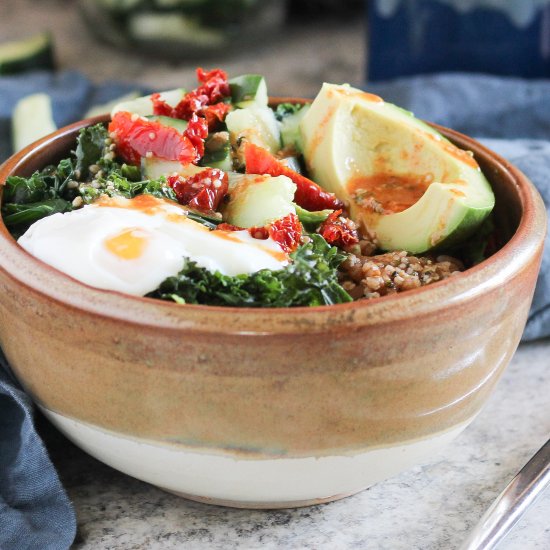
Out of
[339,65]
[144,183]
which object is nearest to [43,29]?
[339,65]

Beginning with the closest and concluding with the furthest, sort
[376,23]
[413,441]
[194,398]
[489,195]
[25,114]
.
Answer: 1. [194,398]
2. [413,441]
3. [489,195]
4. [25,114]
5. [376,23]

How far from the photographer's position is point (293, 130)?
1.94m

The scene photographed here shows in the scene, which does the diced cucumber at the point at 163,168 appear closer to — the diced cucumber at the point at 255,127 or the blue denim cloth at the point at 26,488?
the diced cucumber at the point at 255,127

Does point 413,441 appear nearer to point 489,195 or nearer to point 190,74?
point 489,195

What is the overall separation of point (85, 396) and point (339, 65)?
366 cm

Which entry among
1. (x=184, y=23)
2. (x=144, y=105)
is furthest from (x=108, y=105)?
(x=144, y=105)

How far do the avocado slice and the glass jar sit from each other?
267 centimetres

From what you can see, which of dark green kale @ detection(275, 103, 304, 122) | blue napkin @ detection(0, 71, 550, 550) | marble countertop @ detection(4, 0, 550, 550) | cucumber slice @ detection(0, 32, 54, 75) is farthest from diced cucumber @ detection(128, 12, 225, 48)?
marble countertop @ detection(4, 0, 550, 550)

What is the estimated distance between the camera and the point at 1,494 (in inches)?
63.8

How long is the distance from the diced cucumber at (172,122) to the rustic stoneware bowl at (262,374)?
44 cm

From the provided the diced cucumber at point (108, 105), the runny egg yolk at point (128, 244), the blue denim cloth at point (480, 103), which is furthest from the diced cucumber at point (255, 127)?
the diced cucumber at point (108, 105)

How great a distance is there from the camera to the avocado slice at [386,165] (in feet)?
5.57

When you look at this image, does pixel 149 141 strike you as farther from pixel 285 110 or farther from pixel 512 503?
pixel 512 503

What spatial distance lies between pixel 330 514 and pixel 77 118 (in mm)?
2055
